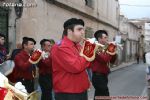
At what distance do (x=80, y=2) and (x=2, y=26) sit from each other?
1003 cm

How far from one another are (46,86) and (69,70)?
4.41 m

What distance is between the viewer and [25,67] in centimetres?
857

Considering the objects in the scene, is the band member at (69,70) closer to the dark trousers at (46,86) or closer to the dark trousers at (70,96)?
the dark trousers at (70,96)

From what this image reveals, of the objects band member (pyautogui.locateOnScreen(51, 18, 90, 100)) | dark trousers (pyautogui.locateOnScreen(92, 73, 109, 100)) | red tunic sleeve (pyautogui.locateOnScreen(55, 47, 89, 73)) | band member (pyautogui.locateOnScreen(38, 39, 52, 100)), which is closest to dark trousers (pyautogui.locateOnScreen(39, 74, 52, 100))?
band member (pyautogui.locateOnScreen(38, 39, 52, 100))

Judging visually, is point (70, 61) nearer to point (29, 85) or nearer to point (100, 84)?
point (100, 84)

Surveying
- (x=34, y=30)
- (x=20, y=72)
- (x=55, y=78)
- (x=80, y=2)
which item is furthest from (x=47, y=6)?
(x=55, y=78)

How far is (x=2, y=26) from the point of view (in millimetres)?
14234

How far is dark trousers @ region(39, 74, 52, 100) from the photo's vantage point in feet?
31.6

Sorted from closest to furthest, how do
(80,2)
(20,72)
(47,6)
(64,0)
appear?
(20,72) → (47,6) → (64,0) → (80,2)

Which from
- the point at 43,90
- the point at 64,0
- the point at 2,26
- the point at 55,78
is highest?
the point at 64,0

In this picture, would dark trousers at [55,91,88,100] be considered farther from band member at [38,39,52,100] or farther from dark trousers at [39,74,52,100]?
dark trousers at [39,74,52,100]

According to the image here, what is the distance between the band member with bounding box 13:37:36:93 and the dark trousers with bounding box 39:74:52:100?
57cm

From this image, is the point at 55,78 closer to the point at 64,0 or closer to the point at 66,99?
the point at 66,99

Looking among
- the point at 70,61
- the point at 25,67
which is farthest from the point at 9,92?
the point at 25,67
